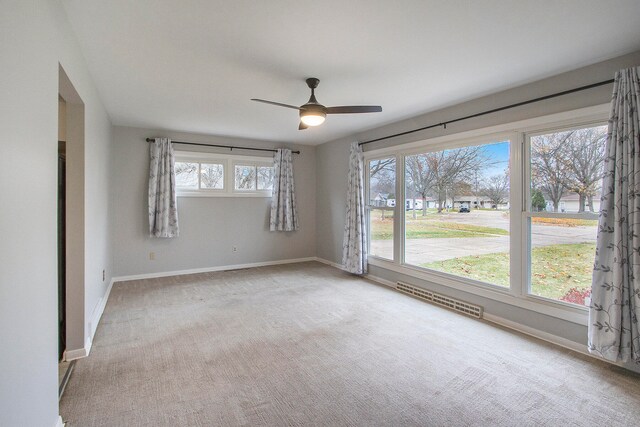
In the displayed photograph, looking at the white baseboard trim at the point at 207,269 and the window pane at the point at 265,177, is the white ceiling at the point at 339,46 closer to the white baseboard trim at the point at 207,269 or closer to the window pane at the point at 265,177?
the window pane at the point at 265,177

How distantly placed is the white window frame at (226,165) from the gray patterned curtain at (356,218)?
1768mm

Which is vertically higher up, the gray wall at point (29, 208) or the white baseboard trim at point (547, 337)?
the gray wall at point (29, 208)

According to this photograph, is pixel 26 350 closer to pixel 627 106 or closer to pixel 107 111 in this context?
pixel 107 111

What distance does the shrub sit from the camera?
273 cm

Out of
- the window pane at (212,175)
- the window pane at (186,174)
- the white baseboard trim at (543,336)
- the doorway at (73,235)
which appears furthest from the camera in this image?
the window pane at (212,175)

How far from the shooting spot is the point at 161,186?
499 centimetres

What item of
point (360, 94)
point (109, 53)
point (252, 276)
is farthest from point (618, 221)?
point (252, 276)

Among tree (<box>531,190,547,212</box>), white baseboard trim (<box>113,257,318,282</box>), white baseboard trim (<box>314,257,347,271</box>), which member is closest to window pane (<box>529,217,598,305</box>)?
tree (<box>531,190,547,212</box>)

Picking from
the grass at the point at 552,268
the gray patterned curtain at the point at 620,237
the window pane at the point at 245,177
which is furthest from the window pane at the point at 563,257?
the window pane at the point at 245,177

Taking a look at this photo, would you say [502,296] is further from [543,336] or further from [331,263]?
[331,263]

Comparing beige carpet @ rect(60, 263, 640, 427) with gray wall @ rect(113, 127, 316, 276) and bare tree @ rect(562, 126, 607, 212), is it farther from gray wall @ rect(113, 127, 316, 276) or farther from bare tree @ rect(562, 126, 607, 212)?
gray wall @ rect(113, 127, 316, 276)

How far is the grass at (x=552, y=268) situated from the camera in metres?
2.76

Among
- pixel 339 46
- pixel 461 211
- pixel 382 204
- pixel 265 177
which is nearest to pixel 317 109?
pixel 339 46

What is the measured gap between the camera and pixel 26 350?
1.32 metres
